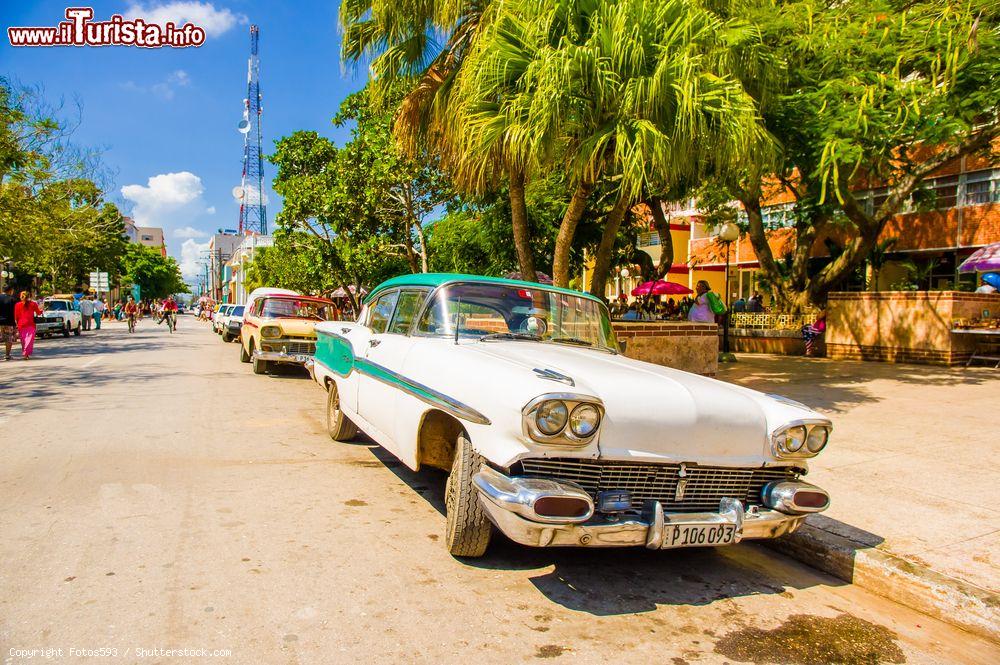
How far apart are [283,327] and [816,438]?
10.1 metres

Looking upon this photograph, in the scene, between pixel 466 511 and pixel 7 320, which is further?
pixel 7 320

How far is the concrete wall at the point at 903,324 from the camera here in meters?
13.7

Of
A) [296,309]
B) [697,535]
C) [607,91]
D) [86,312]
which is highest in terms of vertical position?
[607,91]

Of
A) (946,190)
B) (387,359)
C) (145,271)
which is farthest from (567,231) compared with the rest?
(145,271)

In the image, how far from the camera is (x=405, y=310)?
5172mm

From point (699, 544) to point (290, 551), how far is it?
7.33 feet

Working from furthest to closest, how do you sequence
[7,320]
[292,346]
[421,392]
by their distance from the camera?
1. [7,320]
2. [292,346]
3. [421,392]

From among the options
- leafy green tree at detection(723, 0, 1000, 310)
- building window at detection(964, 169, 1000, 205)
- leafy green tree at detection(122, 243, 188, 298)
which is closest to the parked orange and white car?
leafy green tree at detection(723, 0, 1000, 310)

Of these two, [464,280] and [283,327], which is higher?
[464,280]

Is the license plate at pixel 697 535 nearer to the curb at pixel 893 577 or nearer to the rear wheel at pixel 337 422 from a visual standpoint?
the curb at pixel 893 577

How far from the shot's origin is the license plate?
127 inches

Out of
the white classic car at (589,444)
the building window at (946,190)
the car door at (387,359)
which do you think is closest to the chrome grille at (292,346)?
the car door at (387,359)

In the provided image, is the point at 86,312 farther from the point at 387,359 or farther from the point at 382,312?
the point at 387,359

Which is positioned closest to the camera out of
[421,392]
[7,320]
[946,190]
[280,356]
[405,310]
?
[421,392]
